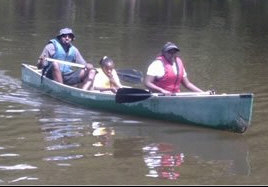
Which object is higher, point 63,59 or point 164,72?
point 63,59

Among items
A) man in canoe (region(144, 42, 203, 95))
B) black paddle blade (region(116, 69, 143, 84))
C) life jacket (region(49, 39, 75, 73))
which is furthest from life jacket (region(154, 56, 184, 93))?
life jacket (region(49, 39, 75, 73))

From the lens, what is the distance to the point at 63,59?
12.7 meters

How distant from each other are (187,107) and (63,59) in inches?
142

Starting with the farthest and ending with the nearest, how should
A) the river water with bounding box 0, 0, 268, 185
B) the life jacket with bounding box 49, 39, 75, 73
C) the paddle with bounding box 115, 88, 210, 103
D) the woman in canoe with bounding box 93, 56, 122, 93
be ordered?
1. the life jacket with bounding box 49, 39, 75, 73
2. the woman in canoe with bounding box 93, 56, 122, 93
3. the paddle with bounding box 115, 88, 210, 103
4. the river water with bounding box 0, 0, 268, 185

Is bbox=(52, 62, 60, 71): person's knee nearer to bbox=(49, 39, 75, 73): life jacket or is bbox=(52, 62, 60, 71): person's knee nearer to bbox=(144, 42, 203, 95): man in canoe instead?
bbox=(49, 39, 75, 73): life jacket

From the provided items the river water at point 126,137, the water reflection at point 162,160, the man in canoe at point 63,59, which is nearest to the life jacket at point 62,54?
the man in canoe at point 63,59

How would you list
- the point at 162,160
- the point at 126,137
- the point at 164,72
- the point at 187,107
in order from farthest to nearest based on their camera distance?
1. the point at 164,72
2. the point at 187,107
3. the point at 126,137
4. the point at 162,160

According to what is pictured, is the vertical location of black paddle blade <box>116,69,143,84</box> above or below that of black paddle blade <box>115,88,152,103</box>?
above

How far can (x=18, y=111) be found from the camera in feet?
36.2

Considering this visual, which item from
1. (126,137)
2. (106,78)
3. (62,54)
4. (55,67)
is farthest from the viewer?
(62,54)

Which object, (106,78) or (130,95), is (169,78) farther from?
(106,78)

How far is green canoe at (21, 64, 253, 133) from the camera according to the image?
9.52 m

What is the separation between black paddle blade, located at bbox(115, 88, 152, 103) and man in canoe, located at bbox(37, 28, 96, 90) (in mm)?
1594

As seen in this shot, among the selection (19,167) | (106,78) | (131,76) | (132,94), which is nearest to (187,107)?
(132,94)
